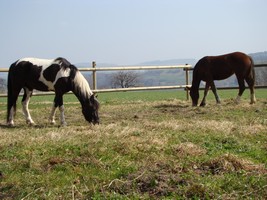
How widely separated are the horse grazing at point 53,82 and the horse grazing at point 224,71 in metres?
5.27

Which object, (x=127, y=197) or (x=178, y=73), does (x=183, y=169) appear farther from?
(x=178, y=73)

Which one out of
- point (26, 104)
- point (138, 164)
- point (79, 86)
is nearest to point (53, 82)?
point (79, 86)

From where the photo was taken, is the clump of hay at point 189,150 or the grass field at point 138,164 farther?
the clump of hay at point 189,150

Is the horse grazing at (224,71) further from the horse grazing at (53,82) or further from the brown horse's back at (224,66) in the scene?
the horse grazing at (53,82)

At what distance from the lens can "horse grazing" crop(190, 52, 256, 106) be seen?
488 inches

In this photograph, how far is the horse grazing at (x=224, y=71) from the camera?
12.4 m

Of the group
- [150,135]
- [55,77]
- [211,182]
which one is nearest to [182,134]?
[150,135]

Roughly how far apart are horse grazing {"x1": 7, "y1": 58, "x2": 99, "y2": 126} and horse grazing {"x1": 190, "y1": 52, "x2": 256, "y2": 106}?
5.27 m

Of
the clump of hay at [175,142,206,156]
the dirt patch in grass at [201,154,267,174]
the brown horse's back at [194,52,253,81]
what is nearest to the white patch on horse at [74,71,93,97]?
the clump of hay at [175,142,206,156]

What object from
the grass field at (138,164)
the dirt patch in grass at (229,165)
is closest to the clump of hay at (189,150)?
the grass field at (138,164)

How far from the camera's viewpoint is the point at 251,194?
3.36 meters

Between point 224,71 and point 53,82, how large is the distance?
6730 millimetres

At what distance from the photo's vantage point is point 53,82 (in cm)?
860

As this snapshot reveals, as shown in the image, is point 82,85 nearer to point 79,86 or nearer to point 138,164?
point 79,86
